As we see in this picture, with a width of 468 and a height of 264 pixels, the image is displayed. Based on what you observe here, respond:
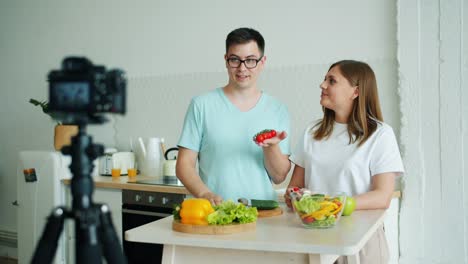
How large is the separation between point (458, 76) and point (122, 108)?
2.31m

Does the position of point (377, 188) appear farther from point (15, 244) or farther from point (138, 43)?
point (15, 244)

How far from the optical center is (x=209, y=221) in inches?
61.2

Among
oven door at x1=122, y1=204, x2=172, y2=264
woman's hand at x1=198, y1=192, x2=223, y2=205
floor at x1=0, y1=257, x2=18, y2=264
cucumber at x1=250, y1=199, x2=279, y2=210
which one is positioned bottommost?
floor at x1=0, y1=257, x2=18, y2=264

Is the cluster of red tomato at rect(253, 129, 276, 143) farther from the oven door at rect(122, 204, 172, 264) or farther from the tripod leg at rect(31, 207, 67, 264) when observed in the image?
the oven door at rect(122, 204, 172, 264)

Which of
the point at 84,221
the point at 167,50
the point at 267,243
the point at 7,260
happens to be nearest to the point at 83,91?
the point at 84,221

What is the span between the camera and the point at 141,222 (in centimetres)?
329

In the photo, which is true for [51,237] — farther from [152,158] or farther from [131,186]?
[152,158]

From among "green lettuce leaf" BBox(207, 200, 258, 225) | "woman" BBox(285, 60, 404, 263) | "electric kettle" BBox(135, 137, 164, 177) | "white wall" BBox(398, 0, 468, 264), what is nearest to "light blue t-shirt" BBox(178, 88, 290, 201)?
"woman" BBox(285, 60, 404, 263)

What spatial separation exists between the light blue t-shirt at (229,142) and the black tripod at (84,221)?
1153 mm

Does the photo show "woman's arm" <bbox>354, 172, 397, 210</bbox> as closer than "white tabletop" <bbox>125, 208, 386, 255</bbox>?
No

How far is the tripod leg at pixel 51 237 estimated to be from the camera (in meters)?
0.91

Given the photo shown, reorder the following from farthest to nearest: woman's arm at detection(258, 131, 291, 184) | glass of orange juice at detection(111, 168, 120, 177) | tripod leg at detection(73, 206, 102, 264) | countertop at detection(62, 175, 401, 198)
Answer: glass of orange juice at detection(111, 168, 120, 177), countertop at detection(62, 175, 401, 198), woman's arm at detection(258, 131, 291, 184), tripod leg at detection(73, 206, 102, 264)

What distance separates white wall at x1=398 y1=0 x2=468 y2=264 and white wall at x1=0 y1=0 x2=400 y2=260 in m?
0.12

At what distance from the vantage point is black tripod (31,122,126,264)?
87cm
